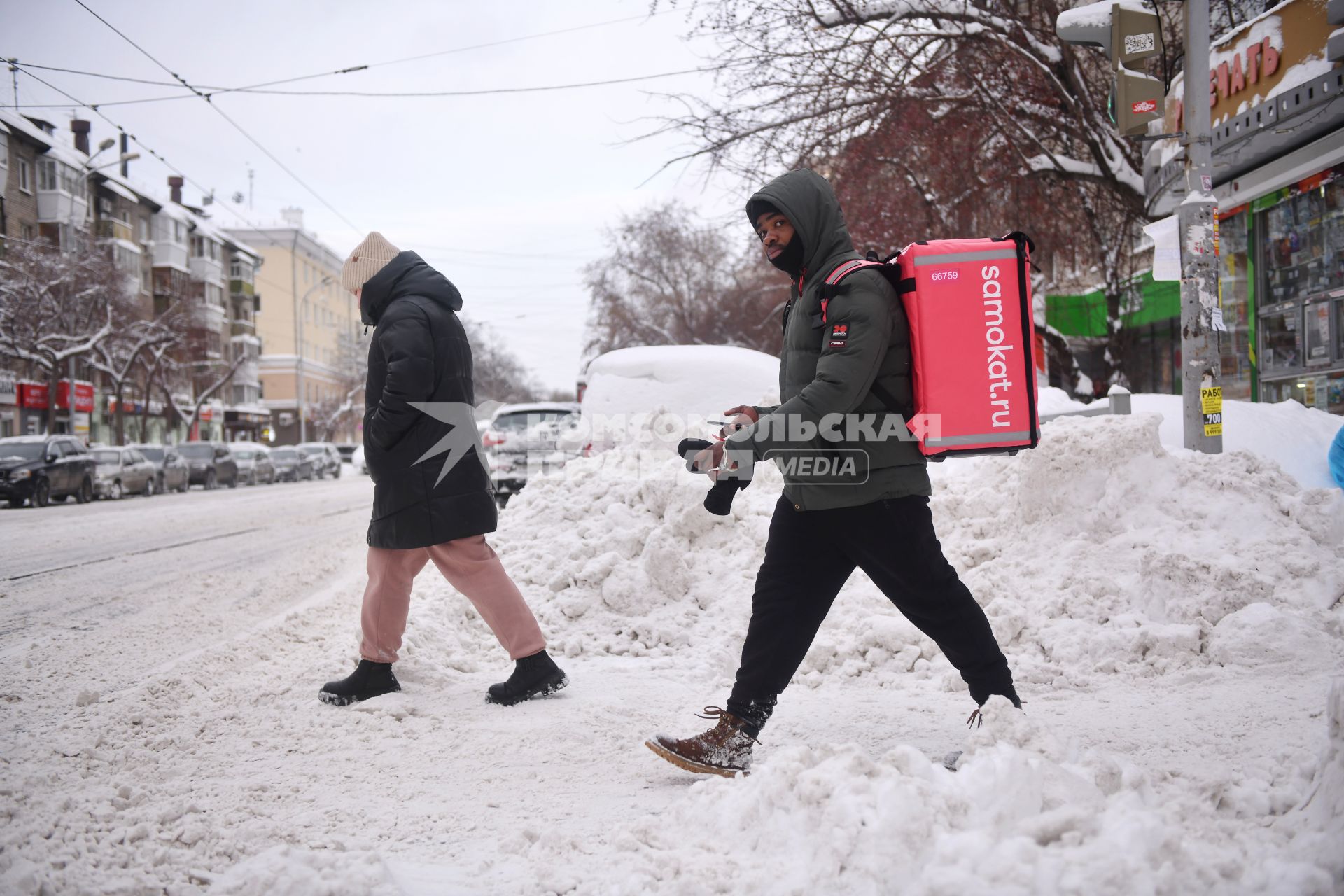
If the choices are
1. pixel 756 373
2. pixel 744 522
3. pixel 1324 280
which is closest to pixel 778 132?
pixel 756 373

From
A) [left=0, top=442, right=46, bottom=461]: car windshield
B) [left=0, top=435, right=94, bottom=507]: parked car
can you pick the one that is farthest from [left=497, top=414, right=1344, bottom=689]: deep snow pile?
[left=0, top=442, right=46, bottom=461]: car windshield

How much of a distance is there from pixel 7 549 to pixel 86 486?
518 inches

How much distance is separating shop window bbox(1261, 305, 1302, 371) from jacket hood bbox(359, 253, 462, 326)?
923cm

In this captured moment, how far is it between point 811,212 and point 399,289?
2.01 m

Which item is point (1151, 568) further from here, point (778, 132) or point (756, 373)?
point (778, 132)

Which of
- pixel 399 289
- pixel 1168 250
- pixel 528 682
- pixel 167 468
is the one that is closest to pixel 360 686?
pixel 528 682

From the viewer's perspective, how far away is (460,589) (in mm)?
4012

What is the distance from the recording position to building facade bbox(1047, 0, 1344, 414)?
809 cm

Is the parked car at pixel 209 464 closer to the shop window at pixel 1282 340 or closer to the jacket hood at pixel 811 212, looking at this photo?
the shop window at pixel 1282 340

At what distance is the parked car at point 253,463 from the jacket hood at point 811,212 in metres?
35.3

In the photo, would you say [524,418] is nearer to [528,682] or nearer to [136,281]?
[528,682]

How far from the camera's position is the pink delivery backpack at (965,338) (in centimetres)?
293

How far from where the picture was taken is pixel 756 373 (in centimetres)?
915

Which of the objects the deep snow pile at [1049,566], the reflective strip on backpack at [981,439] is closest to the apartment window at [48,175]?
the deep snow pile at [1049,566]
